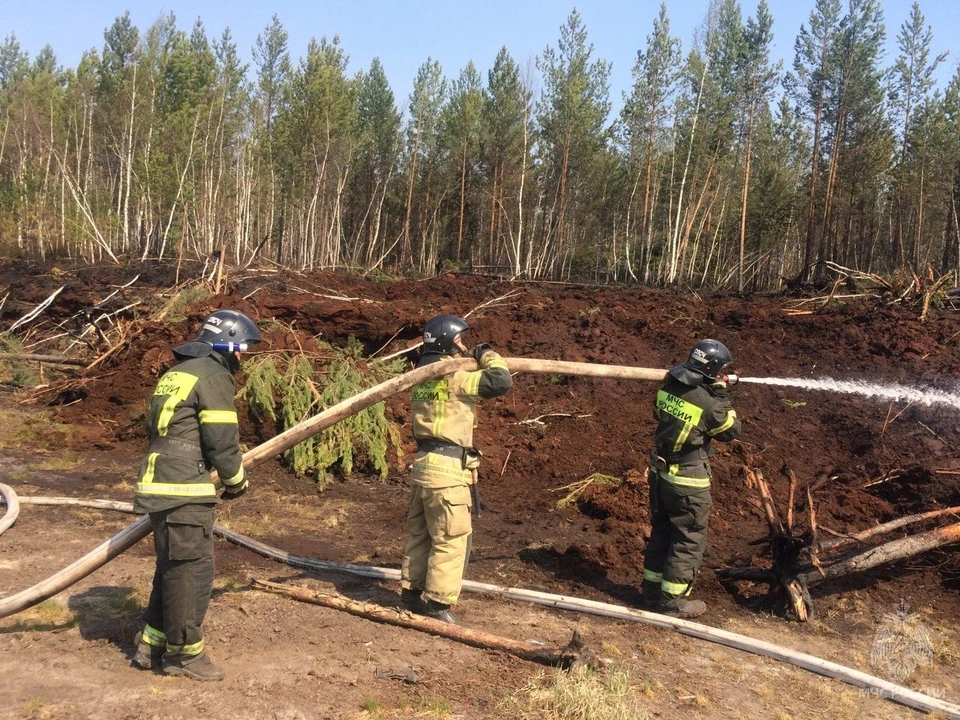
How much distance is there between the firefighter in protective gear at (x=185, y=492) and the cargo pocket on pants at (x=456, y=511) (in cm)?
131

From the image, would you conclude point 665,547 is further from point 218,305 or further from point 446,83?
point 446,83

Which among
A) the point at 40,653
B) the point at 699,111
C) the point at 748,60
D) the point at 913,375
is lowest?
the point at 40,653

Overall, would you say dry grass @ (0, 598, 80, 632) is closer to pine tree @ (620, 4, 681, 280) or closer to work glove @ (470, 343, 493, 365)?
work glove @ (470, 343, 493, 365)

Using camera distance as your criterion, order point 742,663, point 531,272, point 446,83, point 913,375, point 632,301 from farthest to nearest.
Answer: point 446,83, point 531,272, point 632,301, point 913,375, point 742,663

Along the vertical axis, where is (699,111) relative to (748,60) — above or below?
below

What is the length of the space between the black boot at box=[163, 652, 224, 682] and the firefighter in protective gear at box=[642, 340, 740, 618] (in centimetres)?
296

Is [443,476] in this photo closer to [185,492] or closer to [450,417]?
[450,417]

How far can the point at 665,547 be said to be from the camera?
5.50 m

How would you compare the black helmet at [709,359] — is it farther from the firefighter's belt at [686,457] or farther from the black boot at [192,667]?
the black boot at [192,667]

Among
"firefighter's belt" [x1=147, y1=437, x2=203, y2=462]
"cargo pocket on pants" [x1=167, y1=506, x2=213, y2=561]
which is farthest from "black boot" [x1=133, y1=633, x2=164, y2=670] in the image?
"firefighter's belt" [x1=147, y1=437, x2=203, y2=462]

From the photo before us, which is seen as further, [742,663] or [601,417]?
[601,417]

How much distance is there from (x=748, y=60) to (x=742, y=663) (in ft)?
95.4

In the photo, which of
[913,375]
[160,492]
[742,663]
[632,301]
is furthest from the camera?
[632,301]

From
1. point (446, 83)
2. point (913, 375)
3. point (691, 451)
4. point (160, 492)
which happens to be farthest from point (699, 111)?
point (160, 492)
